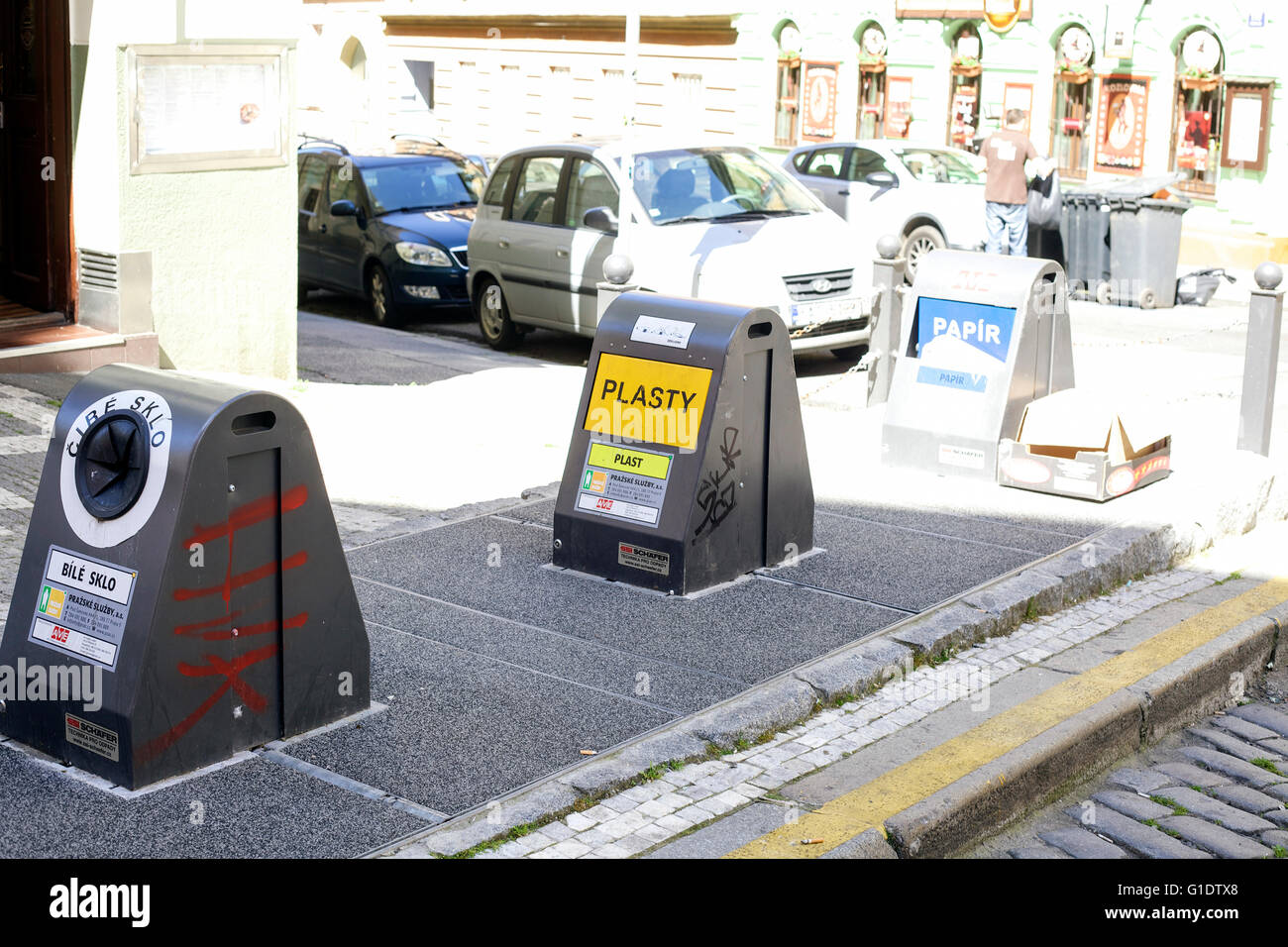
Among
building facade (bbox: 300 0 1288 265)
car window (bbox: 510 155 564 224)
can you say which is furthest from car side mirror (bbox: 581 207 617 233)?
building facade (bbox: 300 0 1288 265)

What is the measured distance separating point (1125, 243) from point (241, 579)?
550 inches

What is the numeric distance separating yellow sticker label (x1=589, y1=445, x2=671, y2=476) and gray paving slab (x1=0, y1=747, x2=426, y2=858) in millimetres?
2235

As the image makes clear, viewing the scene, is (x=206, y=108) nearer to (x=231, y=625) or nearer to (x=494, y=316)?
(x=494, y=316)

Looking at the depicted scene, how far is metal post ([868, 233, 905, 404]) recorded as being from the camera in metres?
10.1

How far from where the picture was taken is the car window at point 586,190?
42.9ft

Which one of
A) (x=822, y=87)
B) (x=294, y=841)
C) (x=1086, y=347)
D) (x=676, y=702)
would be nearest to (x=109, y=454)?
(x=294, y=841)

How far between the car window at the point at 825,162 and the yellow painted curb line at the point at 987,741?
37.7ft

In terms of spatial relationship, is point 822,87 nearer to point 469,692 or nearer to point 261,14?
point 261,14

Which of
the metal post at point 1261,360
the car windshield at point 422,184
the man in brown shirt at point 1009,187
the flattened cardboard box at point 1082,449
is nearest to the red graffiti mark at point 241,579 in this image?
Result: the flattened cardboard box at point 1082,449

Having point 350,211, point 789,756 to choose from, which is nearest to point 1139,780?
point 789,756

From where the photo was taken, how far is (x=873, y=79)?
27.0 metres

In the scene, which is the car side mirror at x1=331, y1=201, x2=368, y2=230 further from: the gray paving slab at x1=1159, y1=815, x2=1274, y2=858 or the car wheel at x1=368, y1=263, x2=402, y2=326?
the gray paving slab at x1=1159, y1=815, x2=1274, y2=858

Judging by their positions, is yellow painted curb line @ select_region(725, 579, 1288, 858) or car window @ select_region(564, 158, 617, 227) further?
car window @ select_region(564, 158, 617, 227)

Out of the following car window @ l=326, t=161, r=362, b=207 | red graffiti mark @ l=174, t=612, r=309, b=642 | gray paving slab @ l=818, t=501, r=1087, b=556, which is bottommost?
gray paving slab @ l=818, t=501, r=1087, b=556
